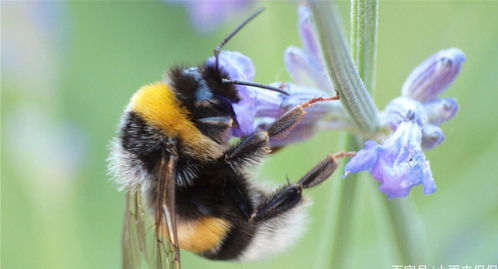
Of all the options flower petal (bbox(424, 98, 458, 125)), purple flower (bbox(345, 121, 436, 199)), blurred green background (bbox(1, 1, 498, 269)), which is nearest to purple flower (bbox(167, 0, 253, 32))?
blurred green background (bbox(1, 1, 498, 269))

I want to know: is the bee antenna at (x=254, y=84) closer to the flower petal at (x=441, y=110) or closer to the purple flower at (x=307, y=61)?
the purple flower at (x=307, y=61)

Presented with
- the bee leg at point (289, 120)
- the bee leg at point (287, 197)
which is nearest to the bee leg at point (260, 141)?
the bee leg at point (289, 120)

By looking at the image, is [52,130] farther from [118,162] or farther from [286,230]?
[286,230]

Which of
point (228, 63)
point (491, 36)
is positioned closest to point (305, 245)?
Answer: point (491, 36)

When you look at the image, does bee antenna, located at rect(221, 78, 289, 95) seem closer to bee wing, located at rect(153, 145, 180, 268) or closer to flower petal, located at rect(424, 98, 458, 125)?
bee wing, located at rect(153, 145, 180, 268)

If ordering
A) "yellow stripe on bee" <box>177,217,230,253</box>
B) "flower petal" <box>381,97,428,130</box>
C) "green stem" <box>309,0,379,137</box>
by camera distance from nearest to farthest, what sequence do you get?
1. "green stem" <box>309,0,379,137</box>
2. "flower petal" <box>381,97,428,130</box>
3. "yellow stripe on bee" <box>177,217,230,253</box>
